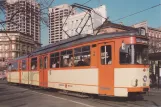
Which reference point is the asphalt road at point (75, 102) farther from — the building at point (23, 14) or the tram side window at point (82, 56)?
the building at point (23, 14)

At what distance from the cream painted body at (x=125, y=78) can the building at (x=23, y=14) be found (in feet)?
15.9

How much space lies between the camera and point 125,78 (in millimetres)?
13688

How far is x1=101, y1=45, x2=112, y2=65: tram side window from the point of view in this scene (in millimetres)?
14425

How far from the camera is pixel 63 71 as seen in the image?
18359mm

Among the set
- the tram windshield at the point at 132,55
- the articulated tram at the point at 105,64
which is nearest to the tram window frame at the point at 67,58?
the articulated tram at the point at 105,64

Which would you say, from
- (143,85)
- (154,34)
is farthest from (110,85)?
(154,34)

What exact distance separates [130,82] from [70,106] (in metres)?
2.74

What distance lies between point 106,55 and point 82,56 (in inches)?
73.2

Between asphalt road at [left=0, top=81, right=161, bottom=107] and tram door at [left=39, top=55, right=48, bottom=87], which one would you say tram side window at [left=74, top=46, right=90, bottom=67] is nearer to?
asphalt road at [left=0, top=81, right=161, bottom=107]

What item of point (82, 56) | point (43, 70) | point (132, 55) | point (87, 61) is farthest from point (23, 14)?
point (43, 70)

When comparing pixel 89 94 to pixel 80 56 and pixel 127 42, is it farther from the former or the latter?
pixel 127 42

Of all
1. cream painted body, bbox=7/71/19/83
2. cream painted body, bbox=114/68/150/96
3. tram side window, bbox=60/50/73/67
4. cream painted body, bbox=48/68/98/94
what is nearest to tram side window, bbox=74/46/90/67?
cream painted body, bbox=48/68/98/94

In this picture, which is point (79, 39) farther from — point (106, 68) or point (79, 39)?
point (106, 68)

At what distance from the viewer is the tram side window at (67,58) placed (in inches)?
683
